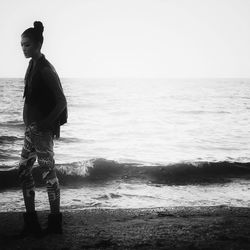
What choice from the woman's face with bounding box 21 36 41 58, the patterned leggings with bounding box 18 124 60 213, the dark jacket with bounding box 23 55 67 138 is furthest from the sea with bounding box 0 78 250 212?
the woman's face with bounding box 21 36 41 58

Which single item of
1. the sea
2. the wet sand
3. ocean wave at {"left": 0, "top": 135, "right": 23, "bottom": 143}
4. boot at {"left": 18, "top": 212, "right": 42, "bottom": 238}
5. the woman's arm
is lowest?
ocean wave at {"left": 0, "top": 135, "right": 23, "bottom": 143}

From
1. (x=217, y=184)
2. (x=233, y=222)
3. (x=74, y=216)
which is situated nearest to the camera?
(x=233, y=222)

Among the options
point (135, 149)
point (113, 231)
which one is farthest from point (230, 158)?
point (113, 231)

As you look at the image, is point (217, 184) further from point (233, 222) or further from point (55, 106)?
point (55, 106)

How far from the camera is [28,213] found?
350 cm

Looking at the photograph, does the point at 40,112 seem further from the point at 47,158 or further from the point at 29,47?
the point at 29,47

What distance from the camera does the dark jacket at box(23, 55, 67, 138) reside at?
323 centimetres

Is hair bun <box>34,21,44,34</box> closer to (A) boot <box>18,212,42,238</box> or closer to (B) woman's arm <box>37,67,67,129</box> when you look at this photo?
(B) woman's arm <box>37,67,67,129</box>

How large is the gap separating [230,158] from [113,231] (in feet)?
29.2

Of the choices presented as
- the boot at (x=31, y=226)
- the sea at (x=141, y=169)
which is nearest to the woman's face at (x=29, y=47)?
the boot at (x=31, y=226)

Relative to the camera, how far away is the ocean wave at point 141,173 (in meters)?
8.34

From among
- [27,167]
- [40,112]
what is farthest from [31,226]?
A: [40,112]

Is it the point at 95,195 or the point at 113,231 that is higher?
the point at 113,231

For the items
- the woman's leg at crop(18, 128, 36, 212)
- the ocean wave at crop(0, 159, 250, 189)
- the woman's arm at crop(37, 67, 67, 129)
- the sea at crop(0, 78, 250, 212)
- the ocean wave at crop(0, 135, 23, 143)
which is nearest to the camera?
the woman's arm at crop(37, 67, 67, 129)
